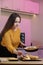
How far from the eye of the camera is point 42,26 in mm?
5934

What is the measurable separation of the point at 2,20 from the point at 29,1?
1171 mm

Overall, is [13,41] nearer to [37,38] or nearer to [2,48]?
[2,48]

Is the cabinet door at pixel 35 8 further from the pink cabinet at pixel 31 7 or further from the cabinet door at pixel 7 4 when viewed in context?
the cabinet door at pixel 7 4

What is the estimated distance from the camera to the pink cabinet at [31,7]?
5715mm

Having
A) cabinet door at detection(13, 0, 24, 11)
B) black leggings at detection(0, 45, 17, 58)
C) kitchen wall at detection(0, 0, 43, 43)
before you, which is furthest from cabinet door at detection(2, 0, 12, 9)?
black leggings at detection(0, 45, 17, 58)

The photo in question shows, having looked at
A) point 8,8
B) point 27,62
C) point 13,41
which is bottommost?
point 27,62

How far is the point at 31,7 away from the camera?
586cm

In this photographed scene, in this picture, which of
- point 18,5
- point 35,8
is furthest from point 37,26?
point 18,5

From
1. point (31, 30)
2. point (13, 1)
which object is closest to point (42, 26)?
point (31, 30)

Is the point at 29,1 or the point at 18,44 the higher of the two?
the point at 29,1

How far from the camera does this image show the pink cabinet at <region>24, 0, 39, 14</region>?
5.71m

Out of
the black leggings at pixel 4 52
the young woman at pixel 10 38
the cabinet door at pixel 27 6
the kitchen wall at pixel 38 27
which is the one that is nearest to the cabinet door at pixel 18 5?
the cabinet door at pixel 27 6

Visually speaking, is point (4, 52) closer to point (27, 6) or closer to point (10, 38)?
point (10, 38)

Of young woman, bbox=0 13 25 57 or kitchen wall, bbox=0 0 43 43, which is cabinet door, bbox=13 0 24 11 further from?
young woman, bbox=0 13 25 57
